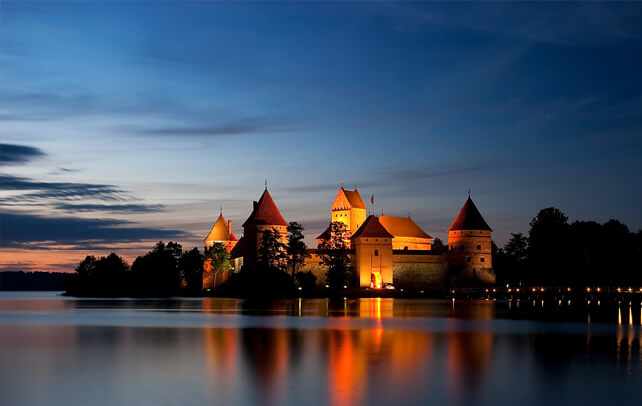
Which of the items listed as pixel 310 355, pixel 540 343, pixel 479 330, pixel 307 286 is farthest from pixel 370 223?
pixel 310 355

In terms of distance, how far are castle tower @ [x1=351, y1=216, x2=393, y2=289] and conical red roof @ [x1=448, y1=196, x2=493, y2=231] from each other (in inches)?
272

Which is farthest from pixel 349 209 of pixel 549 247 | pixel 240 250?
pixel 549 247

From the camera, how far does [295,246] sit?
62.2 m

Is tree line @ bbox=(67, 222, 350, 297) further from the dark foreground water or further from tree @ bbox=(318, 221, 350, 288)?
the dark foreground water

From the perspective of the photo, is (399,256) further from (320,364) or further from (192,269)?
(320,364)

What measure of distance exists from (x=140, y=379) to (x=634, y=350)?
13.9 metres

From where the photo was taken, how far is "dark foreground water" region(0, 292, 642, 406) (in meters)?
15.1

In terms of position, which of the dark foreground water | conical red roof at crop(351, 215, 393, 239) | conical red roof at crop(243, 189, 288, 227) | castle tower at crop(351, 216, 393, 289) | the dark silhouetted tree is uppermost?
conical red roof at crop(243, 189, 288, 227)

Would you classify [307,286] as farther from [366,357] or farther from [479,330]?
[366,357]

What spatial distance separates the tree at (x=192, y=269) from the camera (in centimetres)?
7631

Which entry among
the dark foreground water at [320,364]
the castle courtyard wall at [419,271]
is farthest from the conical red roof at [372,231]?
the dark foreground water at [320,364]

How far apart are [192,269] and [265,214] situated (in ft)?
48.4

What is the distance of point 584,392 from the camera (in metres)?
15.6

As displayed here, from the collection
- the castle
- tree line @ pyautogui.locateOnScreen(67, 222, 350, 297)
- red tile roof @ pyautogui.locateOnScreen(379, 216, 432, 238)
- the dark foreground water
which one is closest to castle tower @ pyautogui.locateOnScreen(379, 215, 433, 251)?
red tile roof @ pyautogui.locateOnScreen(379, 216, 432, 238)
